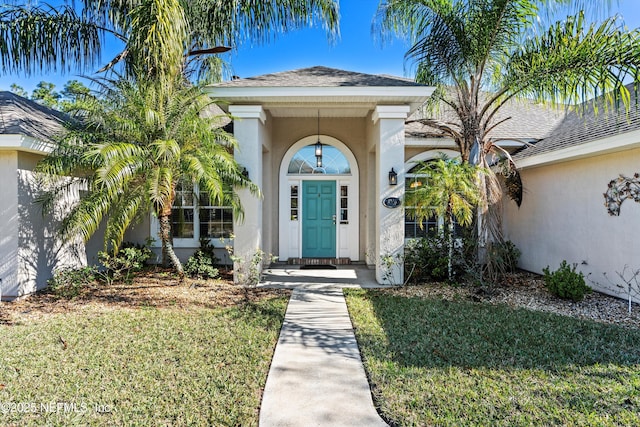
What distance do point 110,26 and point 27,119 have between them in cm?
311

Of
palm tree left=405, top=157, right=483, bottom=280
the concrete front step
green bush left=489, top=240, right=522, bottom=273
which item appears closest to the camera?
palm tree left=405, top=157, right=483, bottom=280

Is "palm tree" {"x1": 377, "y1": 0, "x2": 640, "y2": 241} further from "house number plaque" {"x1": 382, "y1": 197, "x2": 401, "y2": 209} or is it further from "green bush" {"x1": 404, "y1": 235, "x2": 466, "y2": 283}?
"house number plaque" {"x1": 382, "y1": 197, "x2": 401, "y2": 209}

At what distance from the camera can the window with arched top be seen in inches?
409

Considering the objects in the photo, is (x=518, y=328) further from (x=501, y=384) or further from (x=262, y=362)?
(x=262, y=362)

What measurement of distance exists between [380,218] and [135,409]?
588 cm

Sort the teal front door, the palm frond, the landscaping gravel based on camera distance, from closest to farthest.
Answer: the landscaping gravel
the palm frond
the teal front door

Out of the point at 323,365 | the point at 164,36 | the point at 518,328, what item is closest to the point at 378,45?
the point at 164,36

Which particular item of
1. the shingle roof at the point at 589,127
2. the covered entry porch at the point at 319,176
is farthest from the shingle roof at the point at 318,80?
the shingle roof at the point at 589,127

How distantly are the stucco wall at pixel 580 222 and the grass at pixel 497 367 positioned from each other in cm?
227

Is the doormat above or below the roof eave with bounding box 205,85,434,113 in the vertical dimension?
below

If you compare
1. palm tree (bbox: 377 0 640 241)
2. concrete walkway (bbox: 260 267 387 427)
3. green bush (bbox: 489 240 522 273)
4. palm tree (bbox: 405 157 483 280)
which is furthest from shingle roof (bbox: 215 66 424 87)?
concrete walkway (bbox: 260 267 387 427)

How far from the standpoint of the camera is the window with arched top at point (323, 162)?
10.4 meters

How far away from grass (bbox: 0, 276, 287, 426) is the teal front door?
405 cm

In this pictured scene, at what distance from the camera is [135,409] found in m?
3.14
